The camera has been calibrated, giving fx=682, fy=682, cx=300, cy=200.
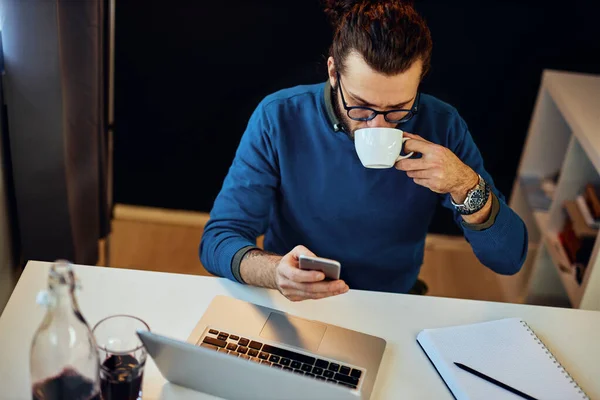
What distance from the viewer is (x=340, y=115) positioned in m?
1.55

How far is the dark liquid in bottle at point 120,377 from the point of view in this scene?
104 centimetres

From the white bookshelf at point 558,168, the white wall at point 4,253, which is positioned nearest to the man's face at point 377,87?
the white bookshelf at point 558,168

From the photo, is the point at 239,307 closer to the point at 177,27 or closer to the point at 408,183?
the point at 408,183

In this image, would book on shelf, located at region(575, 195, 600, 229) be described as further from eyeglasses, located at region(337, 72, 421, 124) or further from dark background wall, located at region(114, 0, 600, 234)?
eyeglasses, located at region(337, 72, 421, 124)

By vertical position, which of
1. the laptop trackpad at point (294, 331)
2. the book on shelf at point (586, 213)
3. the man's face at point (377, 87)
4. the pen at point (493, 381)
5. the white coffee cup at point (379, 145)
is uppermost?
the man's face at point (377, 87)

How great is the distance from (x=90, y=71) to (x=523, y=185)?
1.63 meters

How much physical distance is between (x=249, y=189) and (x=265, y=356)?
0.49 metres

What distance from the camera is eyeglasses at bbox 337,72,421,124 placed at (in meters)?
1.44

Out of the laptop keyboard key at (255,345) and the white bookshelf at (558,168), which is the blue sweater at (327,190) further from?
the white bookshelf at (558,168)

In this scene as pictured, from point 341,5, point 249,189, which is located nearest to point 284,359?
point 249,189

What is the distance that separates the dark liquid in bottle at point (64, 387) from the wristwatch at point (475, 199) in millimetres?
856

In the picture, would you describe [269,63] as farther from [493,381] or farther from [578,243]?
[493,381]

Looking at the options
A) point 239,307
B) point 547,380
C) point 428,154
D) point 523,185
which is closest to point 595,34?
point 523,185

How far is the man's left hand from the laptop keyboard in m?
0.43
